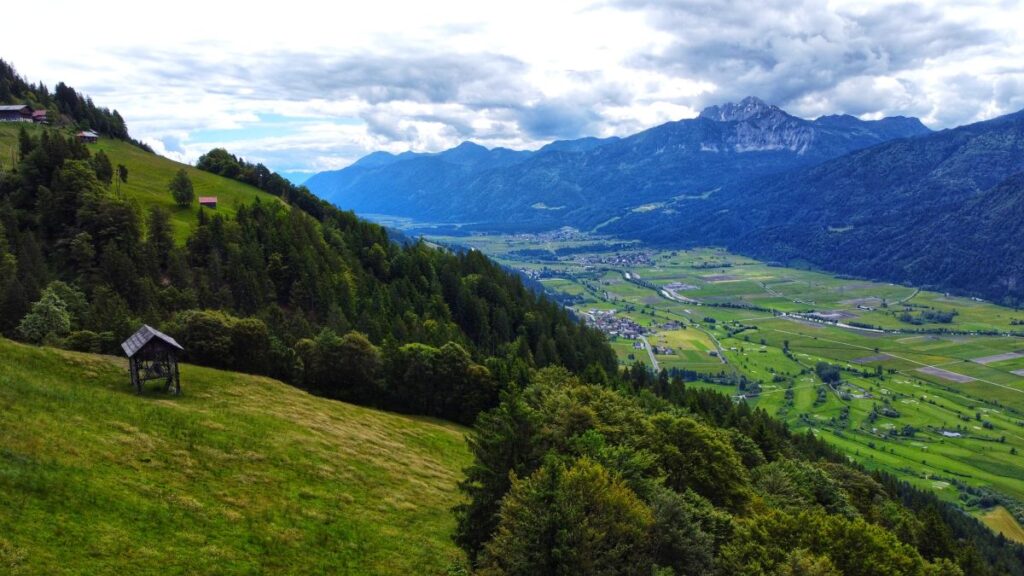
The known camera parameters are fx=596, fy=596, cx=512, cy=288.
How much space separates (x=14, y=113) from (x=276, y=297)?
438ft

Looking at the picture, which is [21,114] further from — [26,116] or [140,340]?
[140,340]

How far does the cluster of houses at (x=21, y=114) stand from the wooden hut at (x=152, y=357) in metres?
183

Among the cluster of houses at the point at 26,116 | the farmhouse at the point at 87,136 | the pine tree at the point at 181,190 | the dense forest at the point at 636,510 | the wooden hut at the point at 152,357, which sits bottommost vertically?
the dense forest at the point at 636,510

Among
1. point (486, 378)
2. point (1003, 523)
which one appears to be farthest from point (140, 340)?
point (1003, 523)

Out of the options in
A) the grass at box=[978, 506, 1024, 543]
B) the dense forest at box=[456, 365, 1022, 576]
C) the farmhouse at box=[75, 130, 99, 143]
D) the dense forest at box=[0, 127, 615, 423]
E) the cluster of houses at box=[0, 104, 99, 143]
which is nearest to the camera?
the dense forest at box=[456, 365, 1022, 576]

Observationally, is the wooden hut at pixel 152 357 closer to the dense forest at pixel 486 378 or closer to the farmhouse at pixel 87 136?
the dense forest at pixel 486 378

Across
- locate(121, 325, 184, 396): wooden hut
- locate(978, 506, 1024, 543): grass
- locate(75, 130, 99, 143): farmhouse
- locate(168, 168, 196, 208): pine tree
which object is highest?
locate(75, 130, 99, 143): farmhouse

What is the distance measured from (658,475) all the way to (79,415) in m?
44.2

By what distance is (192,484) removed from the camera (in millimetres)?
37594

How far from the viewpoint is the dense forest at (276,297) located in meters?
74.7

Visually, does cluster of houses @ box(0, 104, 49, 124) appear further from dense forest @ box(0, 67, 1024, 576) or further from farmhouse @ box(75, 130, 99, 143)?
dense forest @ box(0, 67, 1024, 576)

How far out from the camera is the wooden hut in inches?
1967

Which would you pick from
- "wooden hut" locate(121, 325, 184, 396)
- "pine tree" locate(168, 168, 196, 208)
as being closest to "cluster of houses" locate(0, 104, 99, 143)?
"pine tree" locate(168, 168, 196, 208)

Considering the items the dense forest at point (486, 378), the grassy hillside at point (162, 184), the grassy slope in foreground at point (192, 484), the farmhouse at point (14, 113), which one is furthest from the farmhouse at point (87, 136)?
the grassy slope in foreground at point (192, 484)
